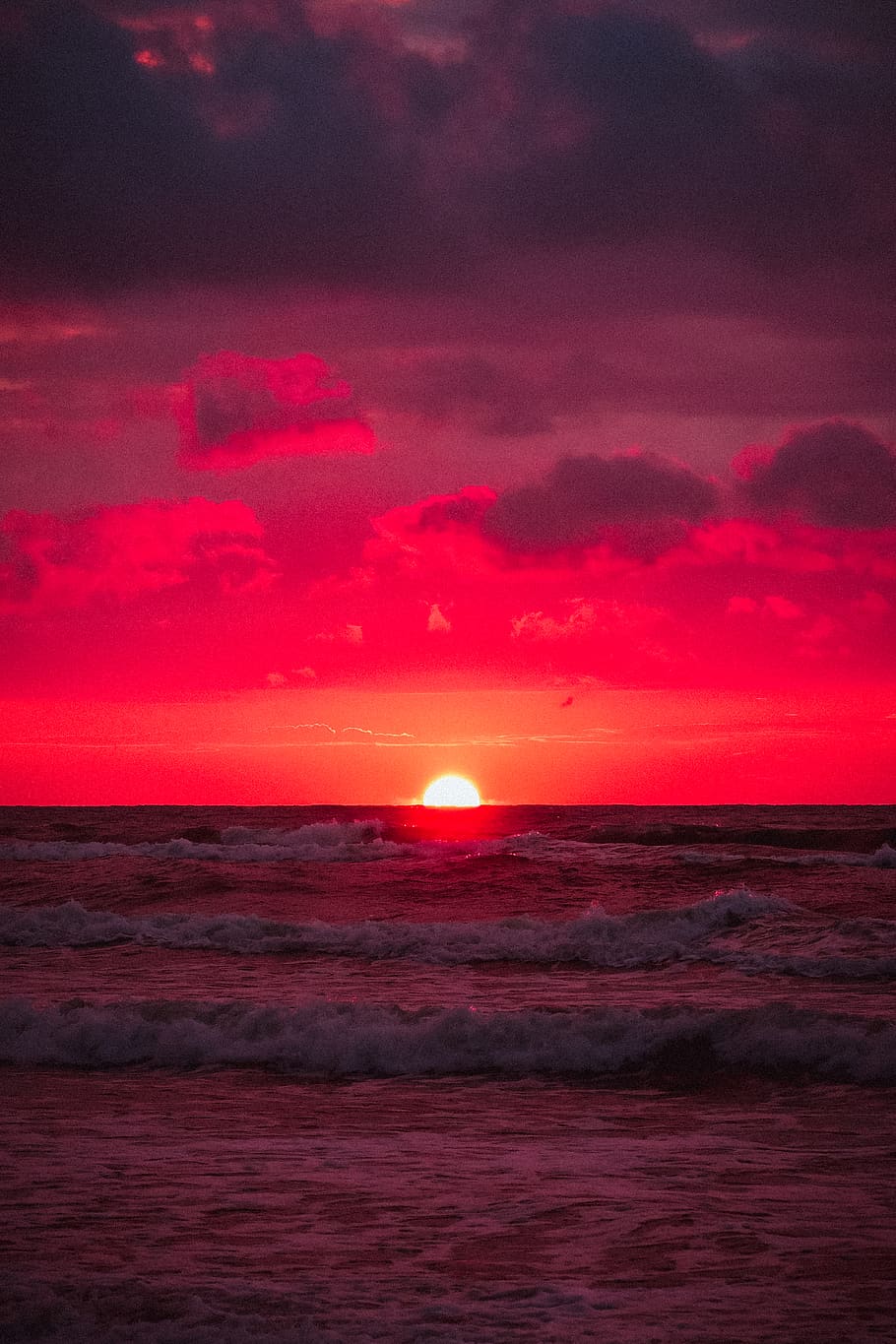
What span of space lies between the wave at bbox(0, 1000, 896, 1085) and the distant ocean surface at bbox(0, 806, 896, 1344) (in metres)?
0.04

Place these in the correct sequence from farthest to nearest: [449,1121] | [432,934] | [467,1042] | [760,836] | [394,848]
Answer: [760,836] → [394,848] → [432,934] → [467,1042] → [449,1121]

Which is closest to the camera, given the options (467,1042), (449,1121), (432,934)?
(449,1121)

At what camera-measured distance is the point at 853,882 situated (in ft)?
93.9

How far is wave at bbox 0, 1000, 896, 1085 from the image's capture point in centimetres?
1278

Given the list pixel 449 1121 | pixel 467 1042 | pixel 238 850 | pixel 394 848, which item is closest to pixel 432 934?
pixel 467 1042

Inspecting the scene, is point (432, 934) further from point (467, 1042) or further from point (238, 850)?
point (238, 850)

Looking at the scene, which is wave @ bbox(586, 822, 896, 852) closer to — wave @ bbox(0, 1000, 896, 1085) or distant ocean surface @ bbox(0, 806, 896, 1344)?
distant ocean surface @ bbox(0, 806, 896, 1344)

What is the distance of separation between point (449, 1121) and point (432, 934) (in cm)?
1049

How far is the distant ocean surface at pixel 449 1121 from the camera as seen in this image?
22.1 ft

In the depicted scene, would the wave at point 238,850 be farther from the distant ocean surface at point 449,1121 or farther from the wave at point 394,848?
the distant ocean surface at point 449,1121

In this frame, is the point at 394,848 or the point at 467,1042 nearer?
the point at 467,1042

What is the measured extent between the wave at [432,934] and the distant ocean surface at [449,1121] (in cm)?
8

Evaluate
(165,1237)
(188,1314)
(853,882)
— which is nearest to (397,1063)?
(165,1237)

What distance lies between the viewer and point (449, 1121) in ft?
35.9
